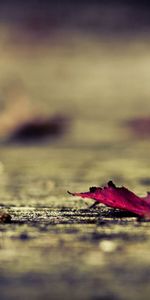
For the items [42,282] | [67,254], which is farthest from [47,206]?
[42,282]

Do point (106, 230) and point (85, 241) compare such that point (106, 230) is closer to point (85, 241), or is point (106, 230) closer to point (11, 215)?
point (85, 241)

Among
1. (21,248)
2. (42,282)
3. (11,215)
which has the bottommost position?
(42,282)

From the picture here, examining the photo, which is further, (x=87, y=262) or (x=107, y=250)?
(x=107, y=250)

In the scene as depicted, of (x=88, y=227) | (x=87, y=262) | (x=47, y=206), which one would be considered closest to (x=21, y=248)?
(x=87, y=262)

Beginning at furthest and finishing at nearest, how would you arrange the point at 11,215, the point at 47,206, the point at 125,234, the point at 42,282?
the point at 47,206
the point at 11,215
the point at 125,234
the point at 42,282

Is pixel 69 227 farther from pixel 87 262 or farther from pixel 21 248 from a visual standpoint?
pixel 87 262

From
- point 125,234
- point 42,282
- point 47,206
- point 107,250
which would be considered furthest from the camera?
point 47,206

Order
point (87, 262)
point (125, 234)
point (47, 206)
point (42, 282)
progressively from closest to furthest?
point (42, 282)
point (87, 262)
point (125, 234)
point (47, 206)

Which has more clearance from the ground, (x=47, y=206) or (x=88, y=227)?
(x=47, y=206)

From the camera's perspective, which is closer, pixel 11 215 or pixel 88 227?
pixel 88 227
